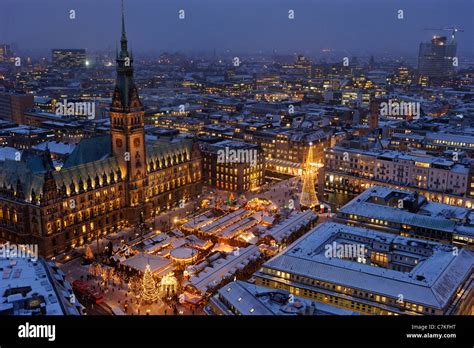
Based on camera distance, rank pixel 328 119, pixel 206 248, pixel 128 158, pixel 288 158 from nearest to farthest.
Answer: pixel 206 248
pixel 128 158
pixel 288 158
pixel 328 119

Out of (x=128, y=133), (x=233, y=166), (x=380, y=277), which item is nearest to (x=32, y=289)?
(x=380, y=277)

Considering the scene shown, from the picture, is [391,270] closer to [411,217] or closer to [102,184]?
[411,217]

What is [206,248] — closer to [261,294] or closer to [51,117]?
[261,294]

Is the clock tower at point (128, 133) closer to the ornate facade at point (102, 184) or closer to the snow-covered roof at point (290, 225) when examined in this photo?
the ornate facade at point (102, 184)

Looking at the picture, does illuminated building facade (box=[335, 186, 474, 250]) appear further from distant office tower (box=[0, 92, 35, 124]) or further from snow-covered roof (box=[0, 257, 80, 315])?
distant office tower (box=[0, 92, 35, 124])

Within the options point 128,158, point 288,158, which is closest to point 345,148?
point 288,158

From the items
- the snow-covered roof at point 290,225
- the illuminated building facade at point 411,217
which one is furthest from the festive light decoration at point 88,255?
the illuminated building facade at point 411,217

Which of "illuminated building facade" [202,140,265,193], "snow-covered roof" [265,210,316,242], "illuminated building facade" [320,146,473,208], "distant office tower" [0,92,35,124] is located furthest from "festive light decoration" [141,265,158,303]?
"distant office tower" [0,92,35,124]
